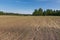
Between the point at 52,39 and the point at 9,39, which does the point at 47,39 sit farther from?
the point at 9,39

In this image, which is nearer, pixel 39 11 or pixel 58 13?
pixel 58 13

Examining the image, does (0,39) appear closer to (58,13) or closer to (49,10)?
(58,13)

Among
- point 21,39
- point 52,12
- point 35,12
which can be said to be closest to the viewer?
point 21,39

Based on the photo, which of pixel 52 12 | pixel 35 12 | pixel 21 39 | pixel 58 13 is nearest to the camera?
pixel 21 39

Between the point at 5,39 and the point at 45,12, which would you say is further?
the point at 45,12

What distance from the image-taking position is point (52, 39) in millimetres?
7988

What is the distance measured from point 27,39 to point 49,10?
314 feet

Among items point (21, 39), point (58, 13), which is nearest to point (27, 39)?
point (21, 39)

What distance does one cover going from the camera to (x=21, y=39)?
25.3 ft

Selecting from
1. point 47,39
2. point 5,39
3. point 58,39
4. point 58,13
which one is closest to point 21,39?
point 5,39

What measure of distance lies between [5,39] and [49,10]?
9587 cm

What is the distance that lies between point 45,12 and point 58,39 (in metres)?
94.9

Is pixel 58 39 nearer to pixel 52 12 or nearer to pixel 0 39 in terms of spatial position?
pixel 0 39

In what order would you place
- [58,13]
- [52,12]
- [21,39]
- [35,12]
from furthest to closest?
[35,12] < [52,12] < [58,13] < [21,39]
